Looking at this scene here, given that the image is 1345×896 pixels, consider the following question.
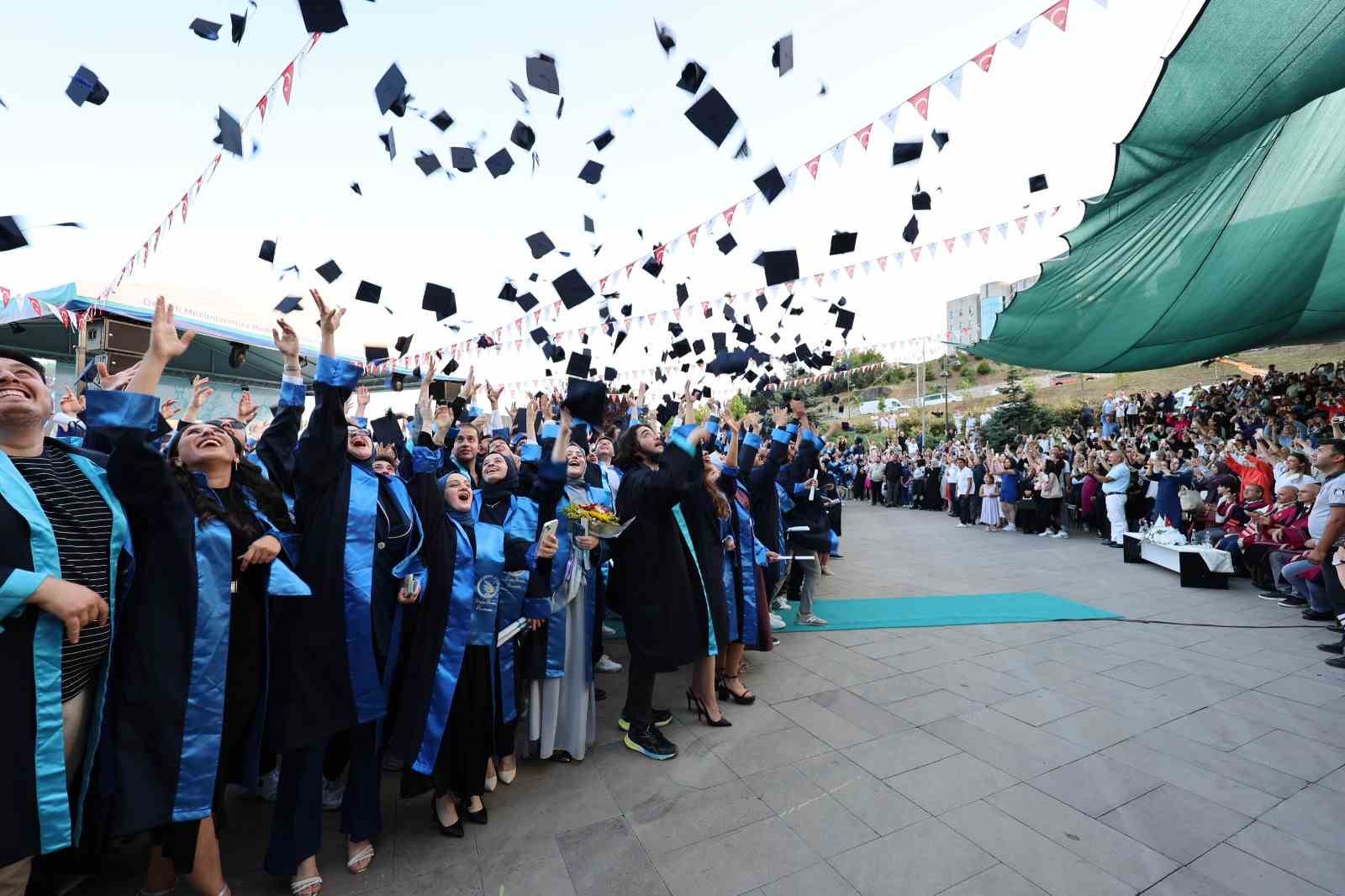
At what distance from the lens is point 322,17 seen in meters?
3.50

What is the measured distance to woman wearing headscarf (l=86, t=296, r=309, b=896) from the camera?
1.81 meters

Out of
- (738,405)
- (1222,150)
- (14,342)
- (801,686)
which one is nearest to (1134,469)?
(1222,150)

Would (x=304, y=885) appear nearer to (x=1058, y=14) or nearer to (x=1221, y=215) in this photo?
(x=1058, y=14)

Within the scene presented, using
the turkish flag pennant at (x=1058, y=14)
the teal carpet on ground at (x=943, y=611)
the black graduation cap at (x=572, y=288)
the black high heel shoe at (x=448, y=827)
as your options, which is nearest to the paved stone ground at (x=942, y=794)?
the black high heel shoe at (x=448, y=827)

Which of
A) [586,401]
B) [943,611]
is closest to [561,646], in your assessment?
[586,401]

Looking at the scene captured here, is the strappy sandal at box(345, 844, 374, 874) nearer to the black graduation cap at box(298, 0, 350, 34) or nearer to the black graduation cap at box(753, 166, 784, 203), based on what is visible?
the black graduation cap at box(298, 0, 350, 34)

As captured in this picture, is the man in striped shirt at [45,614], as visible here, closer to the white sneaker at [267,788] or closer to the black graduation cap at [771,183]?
the white sneaker at [267,788]

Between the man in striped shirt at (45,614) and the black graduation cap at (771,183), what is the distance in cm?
586

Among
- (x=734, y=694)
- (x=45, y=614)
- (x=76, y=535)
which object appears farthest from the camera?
(x=734, y=694)

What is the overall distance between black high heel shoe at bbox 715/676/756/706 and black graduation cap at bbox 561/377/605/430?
2064 mm

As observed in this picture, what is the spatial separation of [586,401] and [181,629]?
1.85 meters

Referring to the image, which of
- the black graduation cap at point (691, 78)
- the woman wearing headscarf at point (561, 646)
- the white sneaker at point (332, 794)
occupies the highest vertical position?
the black graduation cap at point (691, 78)

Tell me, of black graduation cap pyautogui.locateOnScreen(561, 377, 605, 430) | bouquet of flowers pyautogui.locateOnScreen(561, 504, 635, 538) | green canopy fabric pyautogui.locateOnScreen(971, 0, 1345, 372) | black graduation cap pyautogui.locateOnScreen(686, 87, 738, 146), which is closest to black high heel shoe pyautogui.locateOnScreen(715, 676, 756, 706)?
bouquet of flowers pyautogui.locateOnScreen(561, 504, 635, 538)

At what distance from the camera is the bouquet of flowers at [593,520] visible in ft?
10.3
